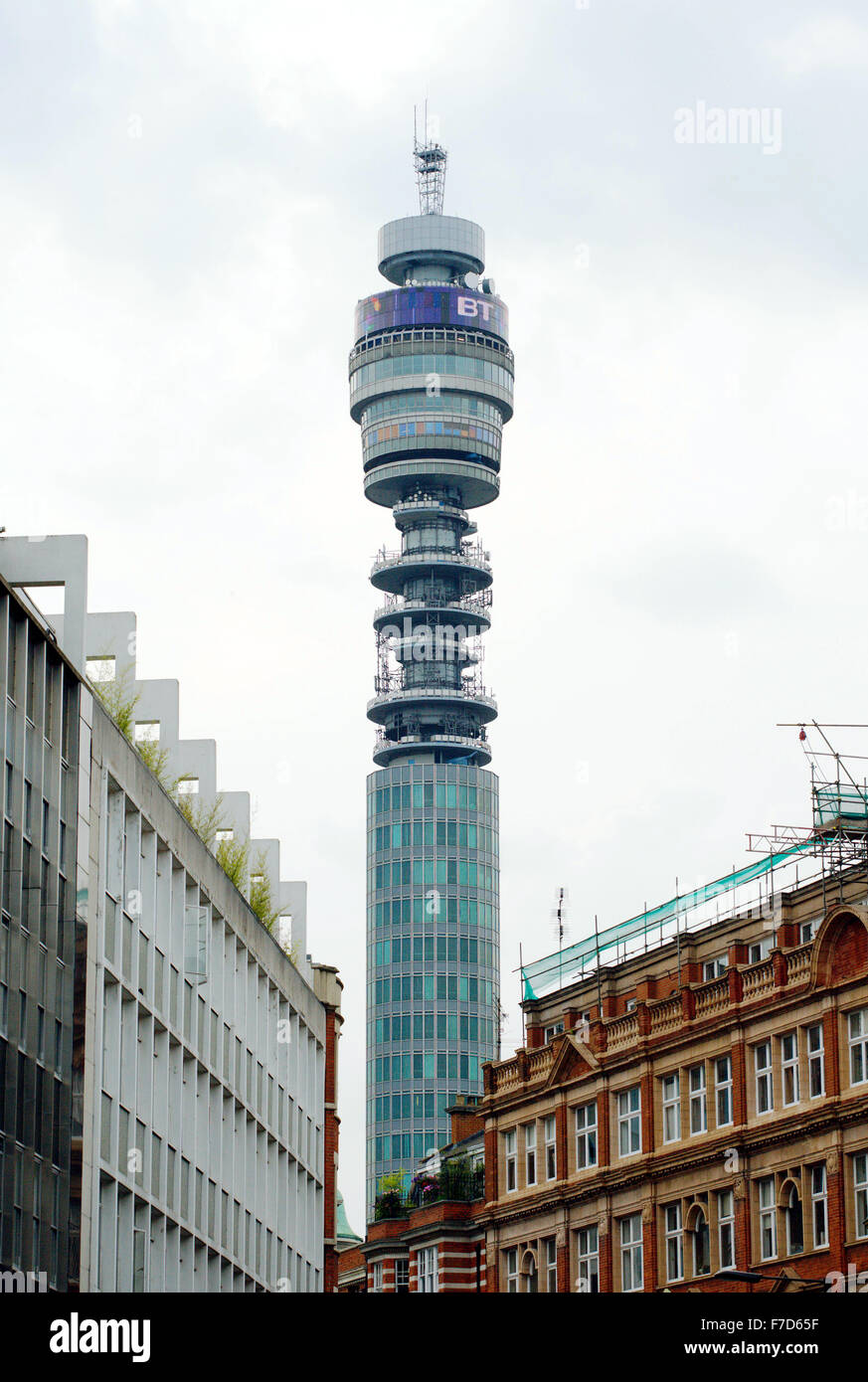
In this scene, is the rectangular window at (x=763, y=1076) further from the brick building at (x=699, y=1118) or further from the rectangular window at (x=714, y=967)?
the rectangular window at (x=714, y=967)

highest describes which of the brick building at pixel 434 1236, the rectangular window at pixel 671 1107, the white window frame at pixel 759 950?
the white window frame at pixel 759 950

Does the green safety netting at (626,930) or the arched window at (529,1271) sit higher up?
the green safety netting at (626,930)

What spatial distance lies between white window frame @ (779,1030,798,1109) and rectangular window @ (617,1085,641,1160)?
32.2ft

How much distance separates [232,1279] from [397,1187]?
2089 inches

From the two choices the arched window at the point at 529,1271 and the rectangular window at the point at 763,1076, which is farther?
the arched window at the point at 529,1271

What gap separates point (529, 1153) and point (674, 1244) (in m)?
11.9

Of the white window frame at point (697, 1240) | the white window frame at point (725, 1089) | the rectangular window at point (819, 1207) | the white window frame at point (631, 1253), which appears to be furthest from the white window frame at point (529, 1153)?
the rectangular window at point (819, 1207)

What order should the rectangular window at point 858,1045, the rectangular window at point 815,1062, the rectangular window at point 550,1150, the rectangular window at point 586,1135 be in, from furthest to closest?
the rectangular window at point 550,1150, the rectangular window at point 586,1135, the rectangular window at point 815,1062, the rectangular window at point 858,1045

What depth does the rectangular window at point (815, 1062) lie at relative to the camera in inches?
2778

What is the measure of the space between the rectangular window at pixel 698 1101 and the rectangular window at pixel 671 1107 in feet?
2.47

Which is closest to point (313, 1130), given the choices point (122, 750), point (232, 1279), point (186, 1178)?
point (232, 1279)

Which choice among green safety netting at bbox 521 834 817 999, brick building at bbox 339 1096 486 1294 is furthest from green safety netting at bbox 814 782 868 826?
brick building at bbox 339 1096 486 1294

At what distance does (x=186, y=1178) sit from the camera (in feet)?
170
